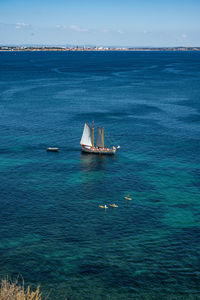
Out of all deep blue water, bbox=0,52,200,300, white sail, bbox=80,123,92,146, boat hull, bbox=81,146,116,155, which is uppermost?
white sail, bbox=80,123,92,146

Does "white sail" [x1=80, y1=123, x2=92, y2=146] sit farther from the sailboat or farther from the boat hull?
the boat hull

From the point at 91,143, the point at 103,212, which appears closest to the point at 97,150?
the point at 91,143

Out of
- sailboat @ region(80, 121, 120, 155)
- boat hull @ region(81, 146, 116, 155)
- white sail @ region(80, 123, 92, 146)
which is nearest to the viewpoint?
boat hull @ region(81, 146, 116, 155)

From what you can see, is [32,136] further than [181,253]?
Yes

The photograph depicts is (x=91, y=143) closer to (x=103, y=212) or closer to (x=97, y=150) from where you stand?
(x=97, y=150)

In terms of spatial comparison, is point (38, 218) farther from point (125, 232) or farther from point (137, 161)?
point (137, 161)

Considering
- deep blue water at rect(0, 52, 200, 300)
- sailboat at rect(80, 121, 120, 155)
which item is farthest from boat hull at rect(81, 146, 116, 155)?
deep blue water at rect(0, 52, 200, 300)

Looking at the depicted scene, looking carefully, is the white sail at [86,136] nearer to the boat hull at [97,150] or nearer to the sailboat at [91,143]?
the sailboat at [91,143]

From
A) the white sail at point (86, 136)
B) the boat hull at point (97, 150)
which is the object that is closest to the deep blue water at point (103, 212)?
the boat hull at point (97, 150)

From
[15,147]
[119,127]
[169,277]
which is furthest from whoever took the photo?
[119,127]

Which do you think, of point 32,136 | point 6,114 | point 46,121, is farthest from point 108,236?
point 6,114

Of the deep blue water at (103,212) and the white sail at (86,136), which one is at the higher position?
the white sail at (86,136)
